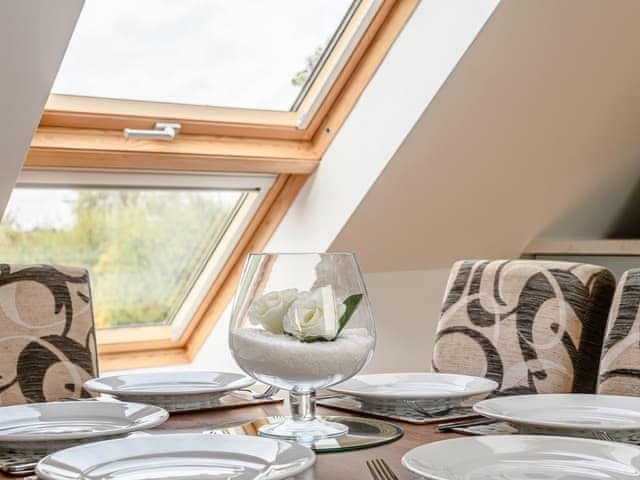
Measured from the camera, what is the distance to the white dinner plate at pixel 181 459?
840mm

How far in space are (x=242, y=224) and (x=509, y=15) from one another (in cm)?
125

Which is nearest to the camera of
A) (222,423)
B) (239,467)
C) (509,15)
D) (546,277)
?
(239,467)

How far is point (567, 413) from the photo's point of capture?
1.15m

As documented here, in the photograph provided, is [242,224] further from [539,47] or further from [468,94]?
[539,47]

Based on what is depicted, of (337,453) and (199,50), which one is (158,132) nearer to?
(199,50)

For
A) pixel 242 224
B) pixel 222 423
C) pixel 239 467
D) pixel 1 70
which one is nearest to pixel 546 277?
pixel 222 423

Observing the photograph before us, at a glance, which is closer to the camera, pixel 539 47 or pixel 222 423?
pixel 222 423

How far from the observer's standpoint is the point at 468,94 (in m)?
2.66

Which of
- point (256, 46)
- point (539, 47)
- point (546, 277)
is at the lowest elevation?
point (546, 277)

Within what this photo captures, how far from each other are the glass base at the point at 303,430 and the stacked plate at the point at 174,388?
214 millimetres

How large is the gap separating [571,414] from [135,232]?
2.34m

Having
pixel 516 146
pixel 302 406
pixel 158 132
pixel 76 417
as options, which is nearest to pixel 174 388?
pixel 76 417

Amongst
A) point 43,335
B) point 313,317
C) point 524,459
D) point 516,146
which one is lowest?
point 524,459

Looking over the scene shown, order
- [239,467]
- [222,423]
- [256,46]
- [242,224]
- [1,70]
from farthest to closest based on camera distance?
[242,224]
[256,46]
[1,70]
[222,423]
[239,467]
